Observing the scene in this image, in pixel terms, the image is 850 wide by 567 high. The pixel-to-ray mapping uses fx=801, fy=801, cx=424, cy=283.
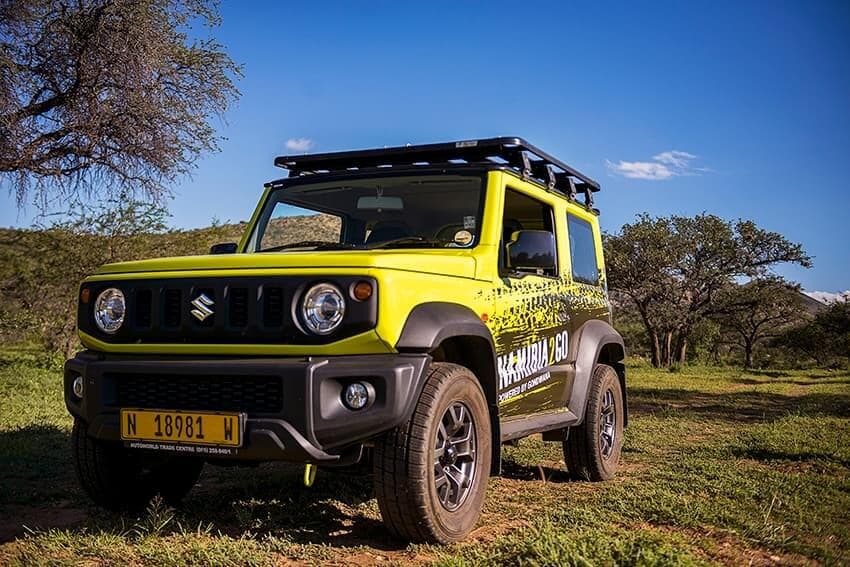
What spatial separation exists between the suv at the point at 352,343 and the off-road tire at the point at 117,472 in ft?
0.04

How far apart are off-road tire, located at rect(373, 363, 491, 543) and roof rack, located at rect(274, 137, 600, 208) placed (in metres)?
1.69

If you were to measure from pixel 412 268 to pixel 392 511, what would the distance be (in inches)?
43.7

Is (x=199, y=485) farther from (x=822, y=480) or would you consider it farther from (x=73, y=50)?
(x=73, y=50)

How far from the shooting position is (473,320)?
4.04m

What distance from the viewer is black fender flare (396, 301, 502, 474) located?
3.59 metres

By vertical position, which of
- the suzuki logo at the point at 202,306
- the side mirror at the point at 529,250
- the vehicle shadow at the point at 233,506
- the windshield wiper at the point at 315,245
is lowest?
the vehicle shadow at the point at 233,506

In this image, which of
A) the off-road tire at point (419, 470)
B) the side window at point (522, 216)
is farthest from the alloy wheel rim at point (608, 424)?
the off-road tire at point (419, 470)

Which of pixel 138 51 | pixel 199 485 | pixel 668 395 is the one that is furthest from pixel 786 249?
pixel 199 485

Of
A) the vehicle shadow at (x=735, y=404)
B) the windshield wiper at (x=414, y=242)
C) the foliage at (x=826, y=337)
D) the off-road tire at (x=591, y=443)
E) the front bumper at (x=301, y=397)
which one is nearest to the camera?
the front bumper at (x=301, y=397)

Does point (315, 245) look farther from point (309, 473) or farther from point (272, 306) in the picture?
point (309, 473)

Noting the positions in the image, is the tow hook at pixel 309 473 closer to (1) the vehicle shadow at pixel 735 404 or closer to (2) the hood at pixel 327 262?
(2) the hood at pixel 327 262

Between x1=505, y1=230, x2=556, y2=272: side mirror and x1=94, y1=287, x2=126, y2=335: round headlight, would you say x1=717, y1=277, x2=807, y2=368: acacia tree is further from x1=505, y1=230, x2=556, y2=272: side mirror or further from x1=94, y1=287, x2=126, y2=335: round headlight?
x1=94, y1=287, x2=126, y2=335: round headlight

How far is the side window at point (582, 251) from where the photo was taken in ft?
19.6

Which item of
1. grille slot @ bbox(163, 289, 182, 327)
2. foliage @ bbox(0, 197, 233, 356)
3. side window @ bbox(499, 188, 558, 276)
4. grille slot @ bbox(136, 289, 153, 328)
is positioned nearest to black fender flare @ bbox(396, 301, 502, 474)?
side window @ bbox(499, 188, 558, 276)
